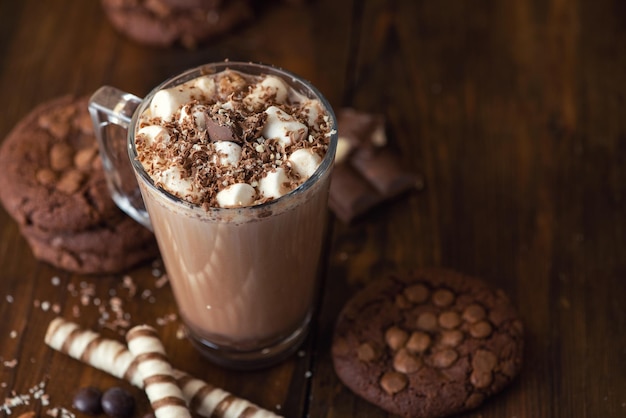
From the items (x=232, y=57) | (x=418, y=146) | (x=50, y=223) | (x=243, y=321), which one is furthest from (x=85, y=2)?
(x=243, y=321)

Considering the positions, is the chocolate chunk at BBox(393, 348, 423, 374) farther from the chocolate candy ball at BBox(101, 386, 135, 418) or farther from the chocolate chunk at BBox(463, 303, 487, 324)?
the chocolate candy ball at BBox(101, 386, 135, 418)

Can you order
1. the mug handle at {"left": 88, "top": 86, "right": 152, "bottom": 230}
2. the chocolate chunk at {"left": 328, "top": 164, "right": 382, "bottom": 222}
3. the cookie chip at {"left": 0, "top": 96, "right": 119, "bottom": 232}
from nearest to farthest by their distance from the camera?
1. the mug handle at {"left": 88, "top": 86, "right": 152, "bottom": 230}
2. the cookie chip at {"left": 0, "top": 96, "right": 119, "bottom": 232}
3. the chocolate chunk at {"left": 328, "top": 164, "right": 382, "bottom": 222}

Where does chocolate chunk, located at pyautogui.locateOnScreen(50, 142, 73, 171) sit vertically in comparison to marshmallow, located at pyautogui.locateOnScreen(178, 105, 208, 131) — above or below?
below

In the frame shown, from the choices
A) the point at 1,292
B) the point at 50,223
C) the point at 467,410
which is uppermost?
the point at 50,223

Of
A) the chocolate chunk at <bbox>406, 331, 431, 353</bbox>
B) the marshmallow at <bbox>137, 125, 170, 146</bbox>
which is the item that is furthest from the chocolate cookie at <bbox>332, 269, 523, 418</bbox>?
the marshmallow at <bbox>137, 125, 170, 146</bbox>

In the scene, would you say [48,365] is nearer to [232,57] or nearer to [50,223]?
[50,223]

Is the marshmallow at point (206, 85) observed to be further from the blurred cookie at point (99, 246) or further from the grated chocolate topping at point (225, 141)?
the blurred cookie at point (99, 246)

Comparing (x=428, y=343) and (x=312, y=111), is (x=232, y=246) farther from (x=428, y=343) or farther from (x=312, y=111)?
(x=428, y=343)
